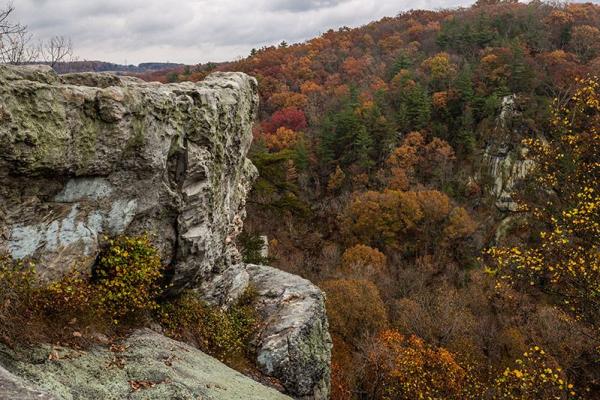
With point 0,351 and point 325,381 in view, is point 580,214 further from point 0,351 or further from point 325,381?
point 0,351

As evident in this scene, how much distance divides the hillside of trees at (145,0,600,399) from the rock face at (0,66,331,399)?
6080 millimetres

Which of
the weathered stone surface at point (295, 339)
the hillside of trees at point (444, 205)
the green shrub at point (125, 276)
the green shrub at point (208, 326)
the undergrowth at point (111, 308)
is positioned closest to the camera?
the undergrowth at point (111, 308)

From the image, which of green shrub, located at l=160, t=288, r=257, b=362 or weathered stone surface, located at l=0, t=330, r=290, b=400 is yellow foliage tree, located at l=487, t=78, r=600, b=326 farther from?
green shrub, located at l=160, t=288, r=257, b=362

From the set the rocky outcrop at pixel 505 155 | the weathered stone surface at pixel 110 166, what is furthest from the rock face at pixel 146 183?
the rocky outcrop at pixel 505 155

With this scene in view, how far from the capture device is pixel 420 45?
104 metres

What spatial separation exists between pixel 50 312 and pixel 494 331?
34.5 m

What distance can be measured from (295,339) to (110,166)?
23.0 feet

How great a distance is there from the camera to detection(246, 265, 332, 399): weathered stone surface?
1282 centimetres

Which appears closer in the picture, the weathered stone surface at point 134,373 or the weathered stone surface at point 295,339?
the weathered stone surface at point 134,373

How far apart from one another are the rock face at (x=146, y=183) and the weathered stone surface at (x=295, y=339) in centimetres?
3

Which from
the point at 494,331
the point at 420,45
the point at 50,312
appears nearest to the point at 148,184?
the point at 50,312

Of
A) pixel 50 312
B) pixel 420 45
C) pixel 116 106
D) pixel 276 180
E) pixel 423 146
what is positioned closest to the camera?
pixel 50 312

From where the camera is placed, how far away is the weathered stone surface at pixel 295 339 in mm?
12820

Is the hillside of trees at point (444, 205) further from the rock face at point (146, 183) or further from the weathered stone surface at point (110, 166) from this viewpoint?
the weathered stone surface at point (110, 166)
